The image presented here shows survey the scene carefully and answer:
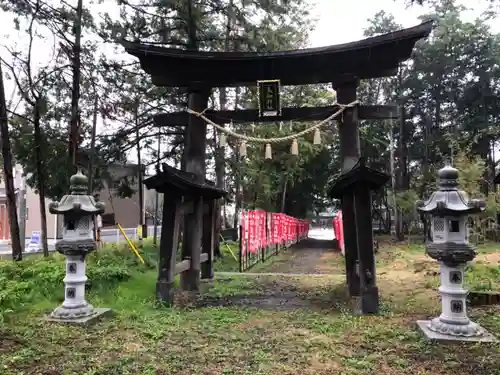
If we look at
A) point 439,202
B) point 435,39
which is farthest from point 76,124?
point 435,39

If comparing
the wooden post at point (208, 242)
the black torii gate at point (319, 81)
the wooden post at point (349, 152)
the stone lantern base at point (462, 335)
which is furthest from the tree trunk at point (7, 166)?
the stone lantern base at point (462, 335)

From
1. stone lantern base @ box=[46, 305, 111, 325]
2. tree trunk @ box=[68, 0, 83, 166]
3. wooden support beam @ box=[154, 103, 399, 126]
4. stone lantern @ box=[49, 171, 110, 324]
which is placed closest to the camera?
stone lantern base @ box=[46, 305, 111, 325]

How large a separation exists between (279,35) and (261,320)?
9.45 metres

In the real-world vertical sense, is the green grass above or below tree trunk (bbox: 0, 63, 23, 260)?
below

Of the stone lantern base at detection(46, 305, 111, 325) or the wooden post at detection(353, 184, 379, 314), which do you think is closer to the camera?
the stone lantern base at detection(46, 305, 111, 325)

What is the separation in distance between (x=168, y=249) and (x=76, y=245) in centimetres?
179

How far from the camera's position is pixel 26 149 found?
1171cm

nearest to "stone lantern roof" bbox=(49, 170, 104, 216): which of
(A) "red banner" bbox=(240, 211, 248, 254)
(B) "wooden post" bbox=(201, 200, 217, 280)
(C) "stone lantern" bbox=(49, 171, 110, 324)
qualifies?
(C) "stone lantern" bbox=(49, 171, 110, 324)

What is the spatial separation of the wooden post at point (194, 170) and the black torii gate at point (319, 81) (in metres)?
0.02

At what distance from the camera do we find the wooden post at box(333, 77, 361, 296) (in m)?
8.02

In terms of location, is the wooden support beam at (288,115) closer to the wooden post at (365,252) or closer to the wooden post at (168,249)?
the wooden post at (365,252)

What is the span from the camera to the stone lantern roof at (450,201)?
18.2 feet

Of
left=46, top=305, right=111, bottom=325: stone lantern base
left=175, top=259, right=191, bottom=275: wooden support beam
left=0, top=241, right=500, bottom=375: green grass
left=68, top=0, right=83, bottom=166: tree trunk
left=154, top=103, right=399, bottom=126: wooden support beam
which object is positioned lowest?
left=0, top=241, right=500, bottom=375: green grass

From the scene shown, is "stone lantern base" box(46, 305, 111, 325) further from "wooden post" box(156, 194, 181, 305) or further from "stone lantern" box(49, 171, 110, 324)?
"wooden post" box(156, 194, 181, 305)
